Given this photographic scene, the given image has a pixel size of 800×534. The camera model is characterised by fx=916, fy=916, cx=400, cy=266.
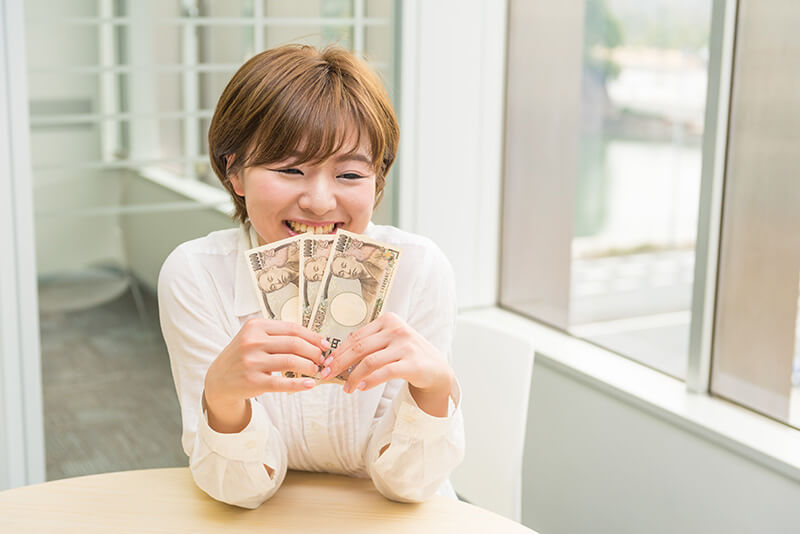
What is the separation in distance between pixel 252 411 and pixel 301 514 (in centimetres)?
19

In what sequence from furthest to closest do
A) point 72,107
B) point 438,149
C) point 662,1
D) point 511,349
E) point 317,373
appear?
1. point 438,149
2. point 72,107
3. point 662,1
4. point 511,349
5. point 317,373

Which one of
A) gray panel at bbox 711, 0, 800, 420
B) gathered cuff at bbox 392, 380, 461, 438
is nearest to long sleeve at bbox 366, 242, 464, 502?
gathered cuff at bbox 392, 380, 461, 438

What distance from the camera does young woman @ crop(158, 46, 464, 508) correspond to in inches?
53.2

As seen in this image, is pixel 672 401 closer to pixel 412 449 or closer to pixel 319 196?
pixel 412 449

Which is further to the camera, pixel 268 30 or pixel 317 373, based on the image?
pixel 268 30

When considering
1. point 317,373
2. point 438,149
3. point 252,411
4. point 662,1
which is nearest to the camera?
point 317,373

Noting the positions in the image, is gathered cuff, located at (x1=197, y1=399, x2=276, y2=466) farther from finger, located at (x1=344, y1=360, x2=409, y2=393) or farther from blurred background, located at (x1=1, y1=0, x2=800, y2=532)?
blurred background, located at (x1=1, y1=0, x2=800, y2=532)

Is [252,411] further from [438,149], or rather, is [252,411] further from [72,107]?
[438,149]

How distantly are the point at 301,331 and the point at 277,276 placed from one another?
125mm

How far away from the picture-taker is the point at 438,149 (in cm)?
310

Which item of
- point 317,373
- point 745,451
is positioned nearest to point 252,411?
point 317,373

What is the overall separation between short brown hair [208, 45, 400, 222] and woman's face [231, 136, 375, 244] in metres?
0.02

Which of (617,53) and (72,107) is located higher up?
(617,53)

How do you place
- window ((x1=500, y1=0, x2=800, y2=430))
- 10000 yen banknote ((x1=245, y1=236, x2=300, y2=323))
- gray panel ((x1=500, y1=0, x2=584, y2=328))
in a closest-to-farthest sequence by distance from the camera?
10000 yen banknote ((x1=245, y1=236, x2=300, y2=323)) < window ((x1=500, y1=0, x2=800, y2=430)) < gray panel ((x1=500, y1=0, x2=584, y2=328))
